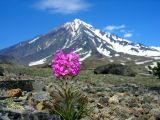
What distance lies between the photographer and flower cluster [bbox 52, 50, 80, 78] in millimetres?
12773

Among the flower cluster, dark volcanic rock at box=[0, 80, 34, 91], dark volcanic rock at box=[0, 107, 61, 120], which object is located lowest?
dark volcanic rock at box=[0, 107, 61, 120]

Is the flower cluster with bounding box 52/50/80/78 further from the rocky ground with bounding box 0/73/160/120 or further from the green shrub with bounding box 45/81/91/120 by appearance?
the rocky ground with bounding box 0/73/160/120

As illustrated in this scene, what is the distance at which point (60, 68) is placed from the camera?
12.8 m

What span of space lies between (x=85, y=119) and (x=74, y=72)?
3.51 meters

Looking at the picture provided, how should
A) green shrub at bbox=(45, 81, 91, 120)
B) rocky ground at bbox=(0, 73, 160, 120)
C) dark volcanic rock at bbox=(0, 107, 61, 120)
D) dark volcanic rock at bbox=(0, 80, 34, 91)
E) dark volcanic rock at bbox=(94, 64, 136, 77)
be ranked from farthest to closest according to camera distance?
dark volcanic rock at bbox=(94, 64, 136, 77) < dark volcanic rock at bbox=(0, 80, 34, 91) < green shrub at bbox=(45, 81, 91, 120) < rocky ground at bbox=(0, 73, 160, 120) < dark volcanic rock at bbox=(0, 107, 61, 120)

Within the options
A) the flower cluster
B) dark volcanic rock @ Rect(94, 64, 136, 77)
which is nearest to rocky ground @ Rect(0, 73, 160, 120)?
the flower cluster

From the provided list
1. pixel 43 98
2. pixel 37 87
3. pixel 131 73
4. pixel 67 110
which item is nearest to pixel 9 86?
pixel 37 87

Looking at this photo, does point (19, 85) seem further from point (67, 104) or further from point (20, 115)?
point (20, 115)

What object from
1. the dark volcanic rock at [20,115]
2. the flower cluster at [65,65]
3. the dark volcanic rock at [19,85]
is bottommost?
the dark volcanic rock at [20,115]

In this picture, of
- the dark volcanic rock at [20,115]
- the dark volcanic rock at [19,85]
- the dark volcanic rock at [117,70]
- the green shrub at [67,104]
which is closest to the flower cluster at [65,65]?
the green shrub at [67,104]

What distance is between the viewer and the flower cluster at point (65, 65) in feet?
41.9

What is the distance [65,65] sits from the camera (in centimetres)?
1291

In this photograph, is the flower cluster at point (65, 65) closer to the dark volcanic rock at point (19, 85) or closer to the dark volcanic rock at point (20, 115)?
the dark volcanic rock at point (20, 115)

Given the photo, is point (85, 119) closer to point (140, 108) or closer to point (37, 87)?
point (140, 108)
